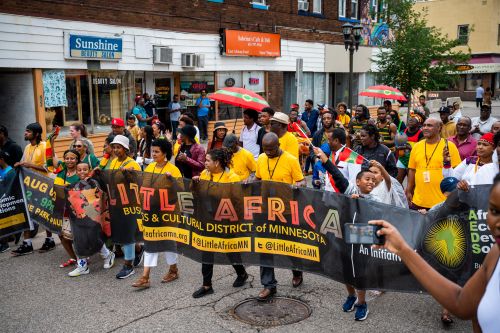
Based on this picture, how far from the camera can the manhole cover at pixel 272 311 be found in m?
5.29

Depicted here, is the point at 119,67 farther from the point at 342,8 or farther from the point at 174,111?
the point at 342,8

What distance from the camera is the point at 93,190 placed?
6.77 m

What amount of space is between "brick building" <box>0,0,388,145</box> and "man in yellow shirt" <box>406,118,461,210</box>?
1121cm

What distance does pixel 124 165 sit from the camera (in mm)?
6863

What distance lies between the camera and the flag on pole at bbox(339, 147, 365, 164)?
6367 millimetres

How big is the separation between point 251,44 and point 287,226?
17.0 m

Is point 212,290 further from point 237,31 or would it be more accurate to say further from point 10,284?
point 237,31

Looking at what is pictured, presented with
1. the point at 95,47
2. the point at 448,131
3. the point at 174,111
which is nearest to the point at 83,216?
the point at 448,131

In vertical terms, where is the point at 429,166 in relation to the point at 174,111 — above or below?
below

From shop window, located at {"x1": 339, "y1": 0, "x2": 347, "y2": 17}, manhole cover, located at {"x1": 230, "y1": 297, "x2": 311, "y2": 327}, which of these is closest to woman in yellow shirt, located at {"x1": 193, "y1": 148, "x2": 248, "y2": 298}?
manhole cover, located at {"x1": 230, "y1": 297, "x2": 311, "y2": 327}

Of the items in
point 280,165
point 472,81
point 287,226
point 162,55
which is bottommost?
point 287,226

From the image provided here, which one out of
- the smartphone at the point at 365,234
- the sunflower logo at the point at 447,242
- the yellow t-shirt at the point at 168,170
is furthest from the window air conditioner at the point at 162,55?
the smartphone at the point at 365,234

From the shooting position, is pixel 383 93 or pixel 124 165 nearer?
pixel 124 165

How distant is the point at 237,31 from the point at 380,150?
49.8ft
